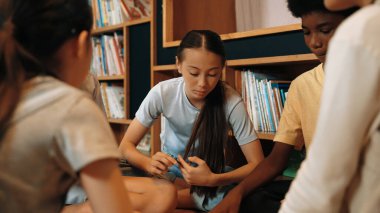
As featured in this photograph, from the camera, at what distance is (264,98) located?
159 centimetres

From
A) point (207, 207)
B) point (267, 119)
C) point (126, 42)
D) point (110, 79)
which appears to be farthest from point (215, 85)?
point (110, 79)

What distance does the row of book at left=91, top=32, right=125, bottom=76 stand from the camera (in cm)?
243

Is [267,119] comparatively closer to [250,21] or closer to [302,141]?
[302,141]

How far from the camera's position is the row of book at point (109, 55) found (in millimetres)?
2428

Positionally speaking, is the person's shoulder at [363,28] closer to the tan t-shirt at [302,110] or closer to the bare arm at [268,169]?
the tan t-shirt at [302,110]

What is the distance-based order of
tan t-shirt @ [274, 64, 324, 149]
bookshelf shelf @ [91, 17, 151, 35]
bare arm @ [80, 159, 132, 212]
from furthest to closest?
bookshelf shelf @ [91, 17, 151, 35] < tan t-shirt @ [274, 64, 324, 149] < bare arm @ [80, 159, 132, 212]

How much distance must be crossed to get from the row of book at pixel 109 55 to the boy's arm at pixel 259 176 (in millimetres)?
1422

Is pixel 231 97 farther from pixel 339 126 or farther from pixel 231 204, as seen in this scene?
pixel 339 126

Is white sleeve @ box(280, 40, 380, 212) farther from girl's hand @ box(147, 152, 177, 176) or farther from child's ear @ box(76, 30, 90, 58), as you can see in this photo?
girl's hand @ box(147, 152, 177, 176)

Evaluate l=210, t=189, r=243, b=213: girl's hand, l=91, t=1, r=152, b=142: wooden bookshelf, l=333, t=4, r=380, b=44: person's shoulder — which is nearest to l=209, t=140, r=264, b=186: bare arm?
l=210, t=189, r=243, b=213: girl's hand

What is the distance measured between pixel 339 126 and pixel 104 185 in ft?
1.21

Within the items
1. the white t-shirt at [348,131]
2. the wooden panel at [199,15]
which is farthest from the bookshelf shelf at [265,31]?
the white t-shirt at [348,131]

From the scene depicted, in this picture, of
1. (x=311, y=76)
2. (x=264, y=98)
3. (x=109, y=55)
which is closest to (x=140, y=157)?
(x=264, y=98)

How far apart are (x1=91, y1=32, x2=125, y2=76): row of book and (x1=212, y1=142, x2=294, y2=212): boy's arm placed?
4.67ft
